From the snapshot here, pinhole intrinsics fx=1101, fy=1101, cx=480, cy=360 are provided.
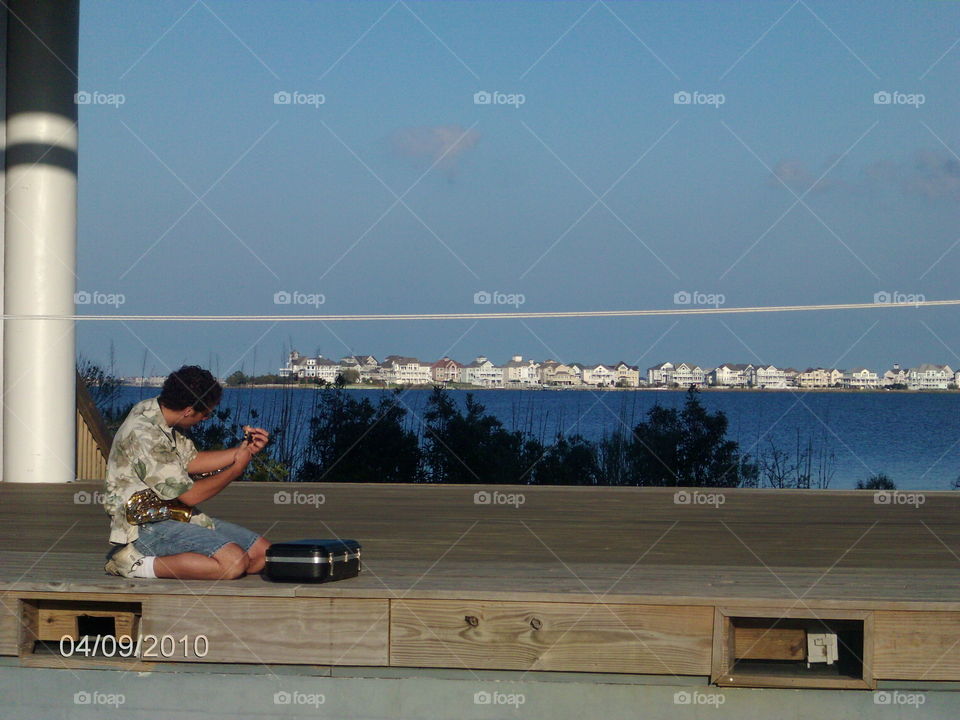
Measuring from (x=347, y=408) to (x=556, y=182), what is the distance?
707 cm

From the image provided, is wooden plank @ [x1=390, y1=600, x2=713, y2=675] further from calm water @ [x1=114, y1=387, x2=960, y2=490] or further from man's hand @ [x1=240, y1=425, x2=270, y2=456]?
calm water @ [x1=114, y1=387, x2=960, y2=490]

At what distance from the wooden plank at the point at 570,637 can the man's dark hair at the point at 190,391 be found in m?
0.88

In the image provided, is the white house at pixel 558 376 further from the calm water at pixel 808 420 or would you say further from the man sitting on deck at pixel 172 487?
the man sitting on deck at pixel 172 487

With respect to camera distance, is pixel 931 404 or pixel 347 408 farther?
pixel 931 404

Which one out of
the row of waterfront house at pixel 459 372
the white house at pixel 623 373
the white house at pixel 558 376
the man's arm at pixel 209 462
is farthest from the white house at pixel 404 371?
the man's arm at pixel 209 462

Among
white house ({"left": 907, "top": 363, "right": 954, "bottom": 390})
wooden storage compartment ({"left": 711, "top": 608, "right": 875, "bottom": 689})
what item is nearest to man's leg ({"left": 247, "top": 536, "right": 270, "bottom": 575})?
wooden storage compartment ({"left": 711, "top": 608, "right": 875, "bottom": 689})

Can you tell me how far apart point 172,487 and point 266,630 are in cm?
52

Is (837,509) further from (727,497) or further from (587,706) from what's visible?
(587,706)

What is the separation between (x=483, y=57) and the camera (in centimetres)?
782

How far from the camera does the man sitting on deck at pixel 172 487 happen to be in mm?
2971

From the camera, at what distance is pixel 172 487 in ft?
10.0

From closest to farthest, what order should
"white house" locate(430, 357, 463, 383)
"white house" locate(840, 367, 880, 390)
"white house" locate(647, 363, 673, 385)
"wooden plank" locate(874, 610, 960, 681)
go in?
"wooden plank" locate(874, 610, 960, 681) → "white house" locate(430, 357, 463, 383) → "white house" locate(840, 367, 880, 390) → "white house" locate(647, 363, 673, 385)

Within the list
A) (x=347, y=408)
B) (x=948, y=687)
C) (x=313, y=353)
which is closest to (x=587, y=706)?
(x=948, y=687)

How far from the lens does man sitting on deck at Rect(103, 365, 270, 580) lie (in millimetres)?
2971
